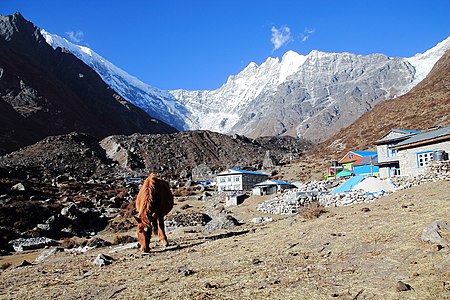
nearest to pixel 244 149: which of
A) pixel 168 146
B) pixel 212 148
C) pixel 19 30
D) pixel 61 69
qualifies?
pixel 212 148

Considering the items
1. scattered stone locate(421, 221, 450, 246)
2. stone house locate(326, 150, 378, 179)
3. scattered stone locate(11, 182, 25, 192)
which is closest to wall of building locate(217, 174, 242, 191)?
stone house locate(326, 150, 378, 179)

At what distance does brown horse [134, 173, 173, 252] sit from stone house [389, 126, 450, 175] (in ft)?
63.4

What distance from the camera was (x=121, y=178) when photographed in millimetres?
84812

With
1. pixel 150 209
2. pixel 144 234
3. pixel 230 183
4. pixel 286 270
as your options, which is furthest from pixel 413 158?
pixel 230 183

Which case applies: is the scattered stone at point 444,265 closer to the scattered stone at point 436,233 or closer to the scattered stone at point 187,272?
the scattered stone at point 436,233

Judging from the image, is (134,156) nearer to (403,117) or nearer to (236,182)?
(236,182)

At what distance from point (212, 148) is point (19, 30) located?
12154 centimetres

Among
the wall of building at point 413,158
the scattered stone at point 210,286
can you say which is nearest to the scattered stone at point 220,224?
the scattered stone at point 210,286

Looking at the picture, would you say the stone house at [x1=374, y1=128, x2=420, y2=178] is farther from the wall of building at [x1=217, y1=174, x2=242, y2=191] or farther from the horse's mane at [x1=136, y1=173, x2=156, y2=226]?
the horse's mane at [x1=136, y1=173, x2=156, y2=226]

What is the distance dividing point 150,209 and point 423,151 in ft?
72.5

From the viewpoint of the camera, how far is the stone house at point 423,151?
25.1 m

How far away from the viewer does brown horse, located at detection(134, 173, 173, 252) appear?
13.1 m

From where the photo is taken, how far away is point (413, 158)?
28.0m

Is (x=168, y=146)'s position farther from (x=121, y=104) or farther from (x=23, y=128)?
(x=121, y=104)
